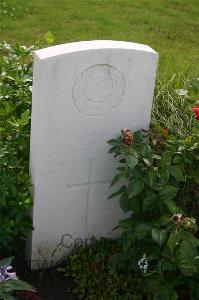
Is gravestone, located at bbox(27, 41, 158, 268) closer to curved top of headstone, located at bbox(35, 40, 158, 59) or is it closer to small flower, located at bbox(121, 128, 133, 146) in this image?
curved top of headstone, located at bbox(35, 40, 158, 59)

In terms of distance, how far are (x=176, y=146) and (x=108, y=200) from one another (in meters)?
0.54

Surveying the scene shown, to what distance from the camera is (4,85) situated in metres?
3.56

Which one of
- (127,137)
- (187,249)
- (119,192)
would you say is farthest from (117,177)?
(187,249)

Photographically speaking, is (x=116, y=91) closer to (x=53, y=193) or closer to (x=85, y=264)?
(x=53, y=193)

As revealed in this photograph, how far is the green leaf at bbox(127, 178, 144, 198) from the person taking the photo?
3.04m

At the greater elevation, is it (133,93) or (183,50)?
(183,50)

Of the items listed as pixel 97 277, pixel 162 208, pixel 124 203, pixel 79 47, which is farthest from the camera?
pixel 97 277

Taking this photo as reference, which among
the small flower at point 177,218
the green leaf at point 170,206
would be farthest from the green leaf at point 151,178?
the small flower at point 177,218

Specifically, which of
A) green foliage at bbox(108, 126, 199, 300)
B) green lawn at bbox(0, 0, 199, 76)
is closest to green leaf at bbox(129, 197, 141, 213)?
green foliage at bbox(108, 126, 199, 300)

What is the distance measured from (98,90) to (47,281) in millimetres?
1136

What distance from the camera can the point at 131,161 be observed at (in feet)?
9.92

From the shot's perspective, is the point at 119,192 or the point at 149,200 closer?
the point at 149,200

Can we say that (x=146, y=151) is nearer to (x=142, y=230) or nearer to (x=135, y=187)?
(x=135, y=187)

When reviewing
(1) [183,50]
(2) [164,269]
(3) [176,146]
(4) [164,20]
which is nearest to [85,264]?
(2) [164,269]
